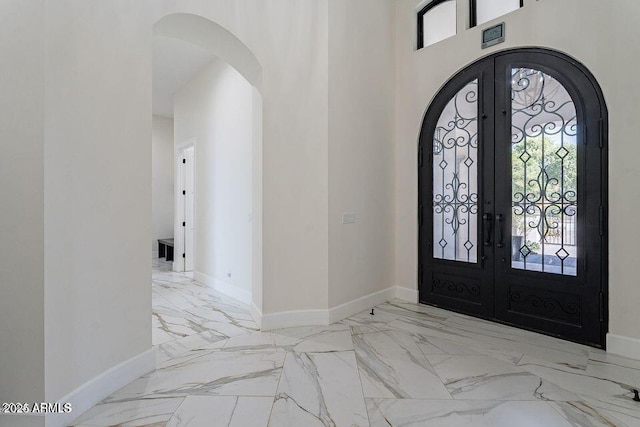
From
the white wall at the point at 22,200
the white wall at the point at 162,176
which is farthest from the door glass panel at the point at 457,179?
the white wall at the point at 162,176

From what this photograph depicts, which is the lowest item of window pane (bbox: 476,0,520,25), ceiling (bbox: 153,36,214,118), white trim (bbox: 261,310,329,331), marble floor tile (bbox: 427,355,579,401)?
marble floor tile (bbox: 427,355,579,401)

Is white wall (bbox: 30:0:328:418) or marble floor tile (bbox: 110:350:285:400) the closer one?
white wall (bbox: 30:0:328:418)

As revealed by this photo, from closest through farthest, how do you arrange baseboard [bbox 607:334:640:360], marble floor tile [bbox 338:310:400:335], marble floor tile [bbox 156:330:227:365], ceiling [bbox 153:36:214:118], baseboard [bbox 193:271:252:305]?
1. baseboard [bbox 607:334:640:360]
2. marble floor tile [bbox 156:330:227:365]
3. marble floor tile [bbox 338:310:400:335]
4. baseboard [bbox 193:271:252:305]
5. ceiling [bbox 153:36:214:118]

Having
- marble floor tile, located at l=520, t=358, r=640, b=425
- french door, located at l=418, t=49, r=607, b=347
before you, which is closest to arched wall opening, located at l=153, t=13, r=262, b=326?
french door, located at l=418, t=49, r=607, b=347

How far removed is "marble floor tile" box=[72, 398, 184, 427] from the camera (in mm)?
1795

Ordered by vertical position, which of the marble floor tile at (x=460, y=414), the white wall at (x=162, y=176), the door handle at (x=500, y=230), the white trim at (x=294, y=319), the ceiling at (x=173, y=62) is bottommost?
the marble floor tile at (x=460, y=414)

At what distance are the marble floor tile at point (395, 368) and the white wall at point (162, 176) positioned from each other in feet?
23.1

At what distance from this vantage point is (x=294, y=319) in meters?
3.23

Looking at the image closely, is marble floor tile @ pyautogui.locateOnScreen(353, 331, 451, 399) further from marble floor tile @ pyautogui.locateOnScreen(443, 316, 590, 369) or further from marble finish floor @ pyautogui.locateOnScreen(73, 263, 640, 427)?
marble floor tile @ pyautogui.locateOnScreen(443, 316, 590, 369)

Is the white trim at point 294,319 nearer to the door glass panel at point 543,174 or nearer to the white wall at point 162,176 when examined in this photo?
the door glass panel at point 543,174

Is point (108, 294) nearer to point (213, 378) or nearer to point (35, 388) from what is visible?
point (35, 388)

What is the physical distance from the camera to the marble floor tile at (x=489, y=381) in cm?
204

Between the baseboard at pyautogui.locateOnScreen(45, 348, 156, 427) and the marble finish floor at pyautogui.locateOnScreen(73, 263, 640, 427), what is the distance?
5cm

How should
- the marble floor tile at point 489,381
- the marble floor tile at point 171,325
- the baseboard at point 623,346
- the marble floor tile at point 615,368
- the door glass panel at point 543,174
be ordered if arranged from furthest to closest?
1. the marble floor tile at point 171,325
2. the door glass panel at point 543,174
3. the baseboard at point 623,346
4. the marble floor tile at point 615,368
5. the marble floor tile at point 489,381
